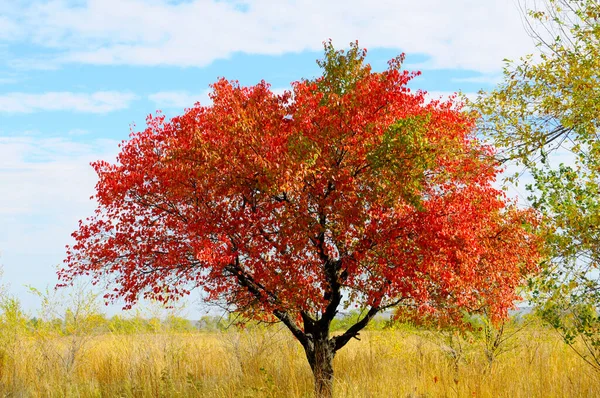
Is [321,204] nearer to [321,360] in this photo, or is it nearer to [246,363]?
[321,360]

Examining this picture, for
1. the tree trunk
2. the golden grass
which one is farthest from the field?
the tree trunk

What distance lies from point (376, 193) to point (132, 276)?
19.7ft

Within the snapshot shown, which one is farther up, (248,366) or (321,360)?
(321,360)

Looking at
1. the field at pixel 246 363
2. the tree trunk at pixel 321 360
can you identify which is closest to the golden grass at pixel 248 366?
the field at pixel 246 363

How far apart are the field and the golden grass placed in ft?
0.12

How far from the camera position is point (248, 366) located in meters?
17.3

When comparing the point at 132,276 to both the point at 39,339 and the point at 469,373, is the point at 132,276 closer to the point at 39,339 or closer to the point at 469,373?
the point at 39,339

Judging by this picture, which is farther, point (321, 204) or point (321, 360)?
point (321, 360)

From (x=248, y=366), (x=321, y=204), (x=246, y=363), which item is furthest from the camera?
(x=246, y=363)

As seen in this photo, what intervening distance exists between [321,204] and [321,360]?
15.2 ft

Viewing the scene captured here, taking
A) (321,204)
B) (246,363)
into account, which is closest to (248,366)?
(246,363)

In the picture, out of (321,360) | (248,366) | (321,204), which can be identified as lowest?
(248,366)

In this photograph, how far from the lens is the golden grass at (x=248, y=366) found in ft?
45.4

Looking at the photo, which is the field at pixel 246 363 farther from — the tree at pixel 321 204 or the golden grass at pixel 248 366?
the tree at pixel 321 204
